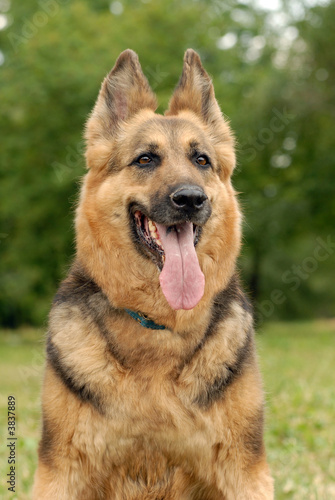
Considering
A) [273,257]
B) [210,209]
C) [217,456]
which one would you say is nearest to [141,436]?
[217,456]

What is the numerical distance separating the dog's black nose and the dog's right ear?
0.73 m

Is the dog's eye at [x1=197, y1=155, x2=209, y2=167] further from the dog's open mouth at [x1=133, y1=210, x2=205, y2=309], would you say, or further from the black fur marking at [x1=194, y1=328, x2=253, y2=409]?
the black fur marking at [x1=194, y1=328, x2=253, y2=409]

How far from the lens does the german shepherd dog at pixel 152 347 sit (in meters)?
3.45

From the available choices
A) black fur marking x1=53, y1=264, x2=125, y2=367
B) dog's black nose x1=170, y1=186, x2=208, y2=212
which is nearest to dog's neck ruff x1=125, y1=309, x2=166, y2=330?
black fur marking x1=53, y1=264, x2=125, y2=367

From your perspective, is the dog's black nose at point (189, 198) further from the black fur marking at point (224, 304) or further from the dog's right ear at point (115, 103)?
the dog's right ear at point (115, 103)

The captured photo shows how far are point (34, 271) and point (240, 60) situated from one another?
556 inches

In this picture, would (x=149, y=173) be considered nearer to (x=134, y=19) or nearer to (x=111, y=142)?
(x=111, y=142)

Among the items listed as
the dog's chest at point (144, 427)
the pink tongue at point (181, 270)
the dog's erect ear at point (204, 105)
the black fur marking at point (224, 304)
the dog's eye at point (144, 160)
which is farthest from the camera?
the dog's erect ear at point (204, 105)

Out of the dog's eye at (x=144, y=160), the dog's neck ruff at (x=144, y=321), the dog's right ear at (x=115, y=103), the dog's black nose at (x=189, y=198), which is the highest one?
the dog's right ear at (x=115, y=103)

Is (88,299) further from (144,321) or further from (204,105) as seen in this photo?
(204,105)

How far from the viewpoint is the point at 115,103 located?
4344 mm

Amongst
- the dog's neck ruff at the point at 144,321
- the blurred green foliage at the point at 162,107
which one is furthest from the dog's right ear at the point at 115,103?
the blurred green foliage at the point at 162,107

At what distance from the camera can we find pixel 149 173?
403 centimetres

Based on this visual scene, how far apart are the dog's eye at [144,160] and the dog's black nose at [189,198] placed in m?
0.52
